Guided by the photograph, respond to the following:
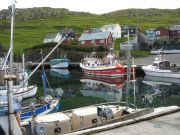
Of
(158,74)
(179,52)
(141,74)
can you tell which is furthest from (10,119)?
(179,52)

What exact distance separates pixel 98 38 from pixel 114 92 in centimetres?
6314

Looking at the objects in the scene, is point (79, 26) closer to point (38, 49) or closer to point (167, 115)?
point (38, 49)

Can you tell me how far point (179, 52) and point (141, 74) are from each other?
34.3 metres

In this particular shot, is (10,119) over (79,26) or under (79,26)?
under

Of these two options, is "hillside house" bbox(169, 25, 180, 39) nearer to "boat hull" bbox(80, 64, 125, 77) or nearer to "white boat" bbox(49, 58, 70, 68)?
"white boat" bbox(49, 58, 70, 68)

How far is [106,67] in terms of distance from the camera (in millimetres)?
66062

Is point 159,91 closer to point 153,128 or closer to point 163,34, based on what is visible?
point 153,128

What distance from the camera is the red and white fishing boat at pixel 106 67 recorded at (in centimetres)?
6397

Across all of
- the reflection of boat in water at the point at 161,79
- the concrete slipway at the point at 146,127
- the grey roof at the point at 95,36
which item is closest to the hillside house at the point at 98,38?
the grey roof at the point at 95,36

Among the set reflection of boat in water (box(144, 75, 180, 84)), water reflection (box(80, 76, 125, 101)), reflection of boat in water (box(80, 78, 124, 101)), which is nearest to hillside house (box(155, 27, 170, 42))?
water reflection (box(80, 76, 125, 101))

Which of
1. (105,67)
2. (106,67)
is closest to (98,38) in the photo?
(105,67)

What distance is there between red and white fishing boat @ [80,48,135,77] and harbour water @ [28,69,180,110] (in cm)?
140

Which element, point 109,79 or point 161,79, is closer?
point 161,79

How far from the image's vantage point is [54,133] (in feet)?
51.3
